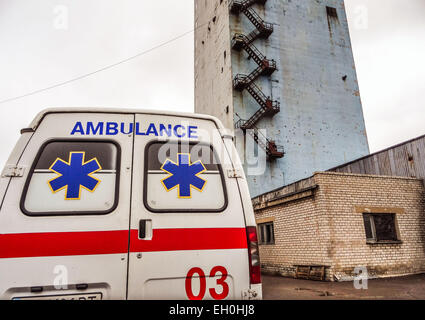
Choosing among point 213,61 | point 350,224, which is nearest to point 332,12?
point 213,61

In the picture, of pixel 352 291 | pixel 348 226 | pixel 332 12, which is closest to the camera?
pixel 352 291

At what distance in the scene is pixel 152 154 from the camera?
277 cm

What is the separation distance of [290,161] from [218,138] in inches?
796

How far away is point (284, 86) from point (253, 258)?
2321 cm

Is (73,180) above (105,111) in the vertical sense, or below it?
below

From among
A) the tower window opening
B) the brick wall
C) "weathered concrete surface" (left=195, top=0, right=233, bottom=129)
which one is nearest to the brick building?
the brick wall

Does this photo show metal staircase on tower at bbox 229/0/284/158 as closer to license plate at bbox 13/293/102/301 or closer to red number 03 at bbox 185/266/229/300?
red number 03 at bbox 185/266/229/300

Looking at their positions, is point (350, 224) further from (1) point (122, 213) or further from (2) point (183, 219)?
(1) point (122, 213)

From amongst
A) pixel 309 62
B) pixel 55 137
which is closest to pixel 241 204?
pixel 55 137

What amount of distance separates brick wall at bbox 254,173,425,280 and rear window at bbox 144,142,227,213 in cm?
958

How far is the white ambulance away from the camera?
2291 millimetres

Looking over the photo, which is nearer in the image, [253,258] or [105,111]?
[253,258]

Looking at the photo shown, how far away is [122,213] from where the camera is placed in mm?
2488
